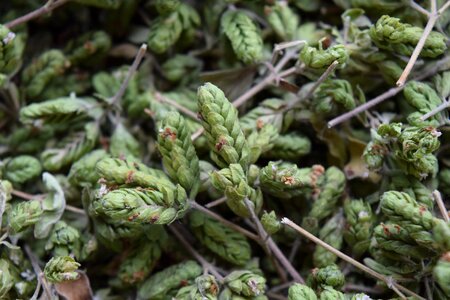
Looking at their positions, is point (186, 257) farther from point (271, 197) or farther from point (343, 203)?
point (343, 203)

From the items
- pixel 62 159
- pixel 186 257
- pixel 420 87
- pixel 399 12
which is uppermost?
pixel 399 12

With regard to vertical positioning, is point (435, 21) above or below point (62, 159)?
above

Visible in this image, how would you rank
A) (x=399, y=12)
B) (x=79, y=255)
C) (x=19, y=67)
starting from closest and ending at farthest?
(x=79, y=255) < (x=399, y=12) < (x=19, y=67)

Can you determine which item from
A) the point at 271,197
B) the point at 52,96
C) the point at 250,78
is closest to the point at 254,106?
the point at 250,78

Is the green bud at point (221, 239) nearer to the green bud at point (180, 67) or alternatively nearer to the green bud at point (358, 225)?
the green bud at point (358, 225)

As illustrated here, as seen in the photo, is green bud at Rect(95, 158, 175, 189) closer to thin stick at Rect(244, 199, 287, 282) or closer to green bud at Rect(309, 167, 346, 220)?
thin stick at Rect(244, 199, 287, 282)

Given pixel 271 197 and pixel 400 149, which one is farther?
pixel 271 197

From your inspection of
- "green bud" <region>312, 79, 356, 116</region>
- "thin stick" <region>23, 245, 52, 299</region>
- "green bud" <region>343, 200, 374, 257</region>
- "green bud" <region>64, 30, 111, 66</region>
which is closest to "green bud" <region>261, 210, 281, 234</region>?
"green bud" <region>343, 200, 374, 257</region>
